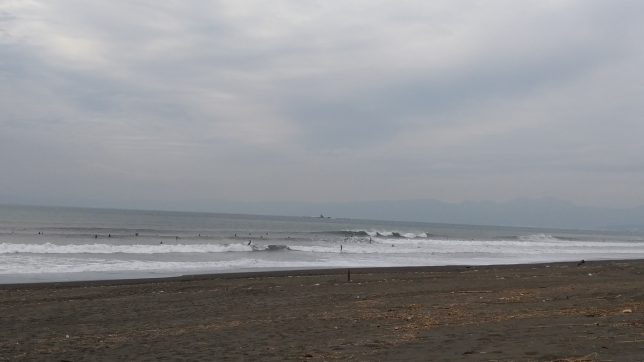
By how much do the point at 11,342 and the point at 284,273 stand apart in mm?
14395

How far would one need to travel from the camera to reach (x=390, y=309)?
12375 mm

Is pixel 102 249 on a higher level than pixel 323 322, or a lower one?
lower

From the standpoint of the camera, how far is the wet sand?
25.8 ft

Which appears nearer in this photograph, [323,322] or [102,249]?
[323,322]

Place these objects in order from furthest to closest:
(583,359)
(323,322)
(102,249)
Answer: (102,249) < (323,322) < (583,359)

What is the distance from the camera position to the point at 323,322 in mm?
10852

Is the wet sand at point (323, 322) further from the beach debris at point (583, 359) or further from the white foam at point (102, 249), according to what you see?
the white foam at point (102, 249)

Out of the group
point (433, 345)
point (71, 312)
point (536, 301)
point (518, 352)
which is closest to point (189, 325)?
point (71, 312)

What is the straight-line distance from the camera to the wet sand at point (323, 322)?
7.86 meters

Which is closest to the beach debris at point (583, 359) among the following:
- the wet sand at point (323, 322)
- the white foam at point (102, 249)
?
the wet sand at point (323, 322)

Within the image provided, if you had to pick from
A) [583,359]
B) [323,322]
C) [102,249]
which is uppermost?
[583,359]

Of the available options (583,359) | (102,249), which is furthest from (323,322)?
(102,249)

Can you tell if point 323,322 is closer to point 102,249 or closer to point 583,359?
point 583,359

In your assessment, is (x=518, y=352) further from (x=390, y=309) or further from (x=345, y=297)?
(x=345, y=297)
